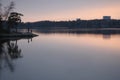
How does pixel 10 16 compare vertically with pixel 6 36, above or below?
above

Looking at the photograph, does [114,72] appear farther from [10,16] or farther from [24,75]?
[10,16]

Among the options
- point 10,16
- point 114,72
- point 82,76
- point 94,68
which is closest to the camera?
point 82,76

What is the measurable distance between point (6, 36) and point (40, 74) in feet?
95.2

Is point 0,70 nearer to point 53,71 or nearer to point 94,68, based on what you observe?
point 53,71

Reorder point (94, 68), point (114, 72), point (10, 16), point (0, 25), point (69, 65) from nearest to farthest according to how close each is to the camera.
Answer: point (114, 72) → point (94, 68) → point (69, 65) → point (0, 25) → point (10, 16)

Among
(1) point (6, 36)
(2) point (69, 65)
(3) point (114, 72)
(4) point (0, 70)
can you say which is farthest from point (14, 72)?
(1) point (6, 36)

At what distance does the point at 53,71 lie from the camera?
11555 millimetres

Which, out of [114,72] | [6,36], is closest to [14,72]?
[114,72]

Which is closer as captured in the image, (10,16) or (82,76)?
(82,76)

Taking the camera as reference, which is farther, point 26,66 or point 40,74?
point 26,66

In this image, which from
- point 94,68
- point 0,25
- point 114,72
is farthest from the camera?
point 0,25

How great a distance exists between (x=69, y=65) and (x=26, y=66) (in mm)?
2369

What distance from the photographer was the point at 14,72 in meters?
11.5

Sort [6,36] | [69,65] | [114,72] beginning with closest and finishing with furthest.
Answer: [114,72]
[69,65]
[6,36]
